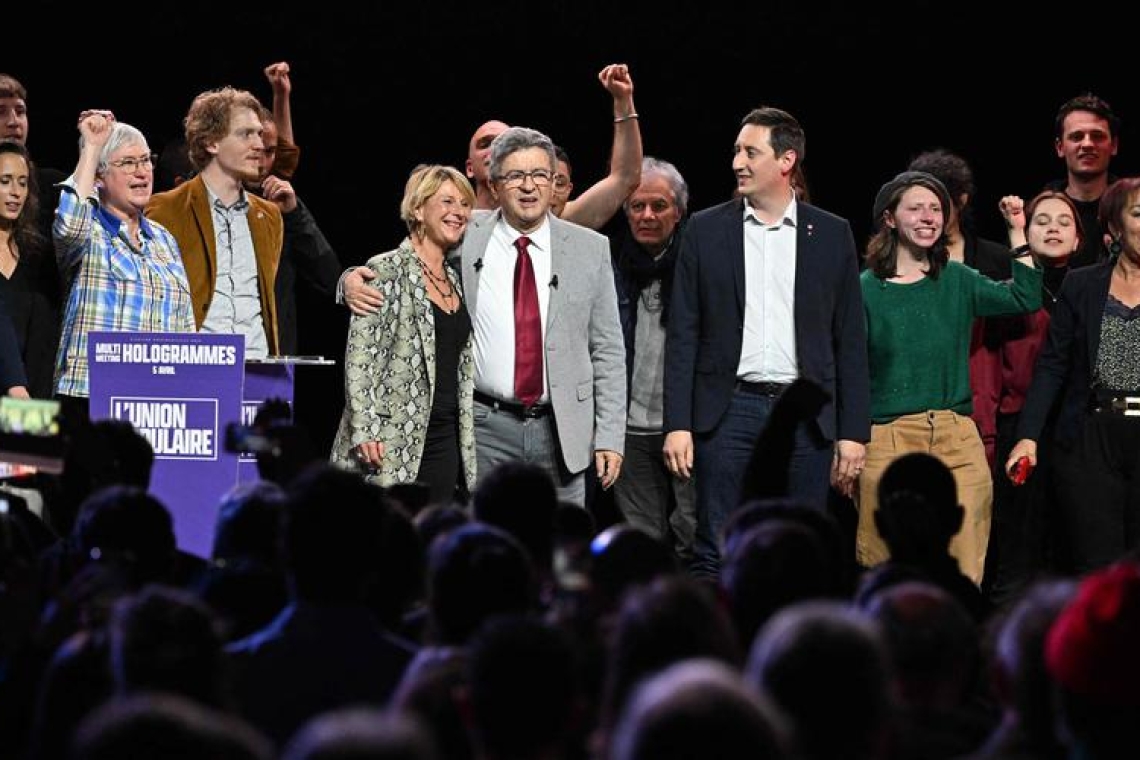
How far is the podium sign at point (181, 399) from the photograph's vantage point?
4805 mm

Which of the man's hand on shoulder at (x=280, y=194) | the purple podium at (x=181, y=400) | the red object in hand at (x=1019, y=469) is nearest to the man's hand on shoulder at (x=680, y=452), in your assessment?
the red object in hand at (x=1019, y=469)

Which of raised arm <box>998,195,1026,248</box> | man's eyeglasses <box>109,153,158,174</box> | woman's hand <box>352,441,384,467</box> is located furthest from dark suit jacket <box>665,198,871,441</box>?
man's eyeglasses <box>109,153,158,174</box>

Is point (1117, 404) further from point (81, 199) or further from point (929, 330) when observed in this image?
point (81, 199)

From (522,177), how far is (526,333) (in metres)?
0.45

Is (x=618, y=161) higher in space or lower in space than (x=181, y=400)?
higher

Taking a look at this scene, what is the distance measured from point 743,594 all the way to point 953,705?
1.25 ft

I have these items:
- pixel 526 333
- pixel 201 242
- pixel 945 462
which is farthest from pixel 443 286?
pixel 945 462

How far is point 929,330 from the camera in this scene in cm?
578

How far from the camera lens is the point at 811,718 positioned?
1.86m

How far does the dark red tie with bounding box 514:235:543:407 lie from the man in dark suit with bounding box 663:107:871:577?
389 millimetres

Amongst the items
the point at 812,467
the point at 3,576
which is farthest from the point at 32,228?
the point at 3,576

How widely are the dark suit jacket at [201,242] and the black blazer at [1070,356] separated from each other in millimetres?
2377

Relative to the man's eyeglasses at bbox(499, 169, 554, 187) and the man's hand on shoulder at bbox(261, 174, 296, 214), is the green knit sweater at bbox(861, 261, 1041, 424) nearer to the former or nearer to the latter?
the man's eyeglasses at bbox(499, 169, 554, 187)

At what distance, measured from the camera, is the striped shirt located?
206 inches
